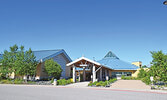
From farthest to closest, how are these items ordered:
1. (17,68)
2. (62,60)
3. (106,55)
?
(106,55) → (62,60) → (17,68)

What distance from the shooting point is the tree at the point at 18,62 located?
2059 centimetres

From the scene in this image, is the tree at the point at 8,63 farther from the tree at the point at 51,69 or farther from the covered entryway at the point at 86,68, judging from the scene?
the covered entryway at the point at 86,68

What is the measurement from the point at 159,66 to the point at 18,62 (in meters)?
18.3

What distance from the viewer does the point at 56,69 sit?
22.5 meters

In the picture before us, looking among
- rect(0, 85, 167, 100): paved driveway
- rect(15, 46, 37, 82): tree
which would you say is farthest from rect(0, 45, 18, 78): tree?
rect(0, 85, 167, 100): paved driveway

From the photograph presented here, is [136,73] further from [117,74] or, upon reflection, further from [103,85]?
[103,85]

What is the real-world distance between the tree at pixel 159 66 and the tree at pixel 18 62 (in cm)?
1573

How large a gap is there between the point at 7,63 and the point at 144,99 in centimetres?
2077

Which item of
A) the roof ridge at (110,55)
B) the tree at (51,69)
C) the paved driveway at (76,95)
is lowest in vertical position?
the paved driveway at (76,95)

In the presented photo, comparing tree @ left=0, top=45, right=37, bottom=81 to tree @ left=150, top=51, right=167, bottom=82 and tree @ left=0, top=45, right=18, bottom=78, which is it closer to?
tree @ left=0, top=45, right=18, bottom=78

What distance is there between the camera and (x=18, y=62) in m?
20.8

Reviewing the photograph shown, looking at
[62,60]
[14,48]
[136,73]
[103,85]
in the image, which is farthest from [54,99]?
[136,73]

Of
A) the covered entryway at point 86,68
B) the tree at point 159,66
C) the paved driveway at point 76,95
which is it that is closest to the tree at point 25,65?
the covered entryway at point 86,68

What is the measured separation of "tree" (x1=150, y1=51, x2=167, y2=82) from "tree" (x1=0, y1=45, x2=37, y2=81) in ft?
51.6
